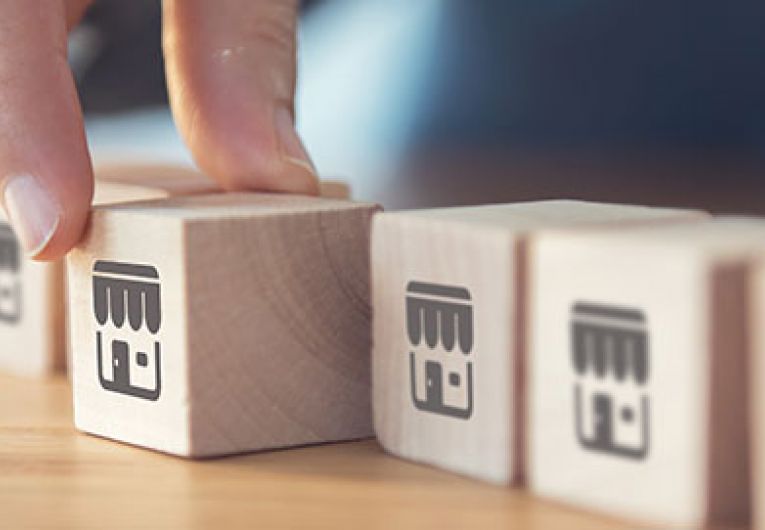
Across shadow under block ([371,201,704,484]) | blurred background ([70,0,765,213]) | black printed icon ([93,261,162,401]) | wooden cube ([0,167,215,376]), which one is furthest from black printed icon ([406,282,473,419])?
blurred background ([70,0,765,213])

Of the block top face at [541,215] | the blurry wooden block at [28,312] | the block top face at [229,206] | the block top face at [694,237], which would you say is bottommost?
the blurry wooden block at [28,312]

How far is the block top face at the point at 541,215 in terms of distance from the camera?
0.70 meters

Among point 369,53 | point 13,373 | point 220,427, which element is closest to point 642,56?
point 369,53

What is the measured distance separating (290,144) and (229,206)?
0.51 feet

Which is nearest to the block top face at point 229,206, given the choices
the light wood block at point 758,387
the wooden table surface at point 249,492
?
the wooden table surface at point 249,492

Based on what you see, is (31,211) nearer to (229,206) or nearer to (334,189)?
(229,206)

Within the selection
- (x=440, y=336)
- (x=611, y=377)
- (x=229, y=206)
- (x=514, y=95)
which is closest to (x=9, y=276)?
(x=229, y=206)

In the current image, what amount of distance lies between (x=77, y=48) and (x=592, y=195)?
79 cm

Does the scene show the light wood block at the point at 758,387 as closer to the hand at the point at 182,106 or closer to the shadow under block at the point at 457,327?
the shadow under block at the point at 457,327

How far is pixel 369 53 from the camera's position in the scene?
1.75 metres

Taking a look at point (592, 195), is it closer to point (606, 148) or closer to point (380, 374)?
point (606, 148)

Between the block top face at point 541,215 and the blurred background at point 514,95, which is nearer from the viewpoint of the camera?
the block top face at point 541,215

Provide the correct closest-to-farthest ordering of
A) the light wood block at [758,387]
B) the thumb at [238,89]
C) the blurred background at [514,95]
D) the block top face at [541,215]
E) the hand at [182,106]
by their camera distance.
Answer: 1. the light wood block at [758,387]
2. the block top face at [541,215]
3. the hand at [182,106]
4. the thumb at [238,89]
5. the blurred background at [514,95]

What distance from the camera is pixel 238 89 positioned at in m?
0.97
